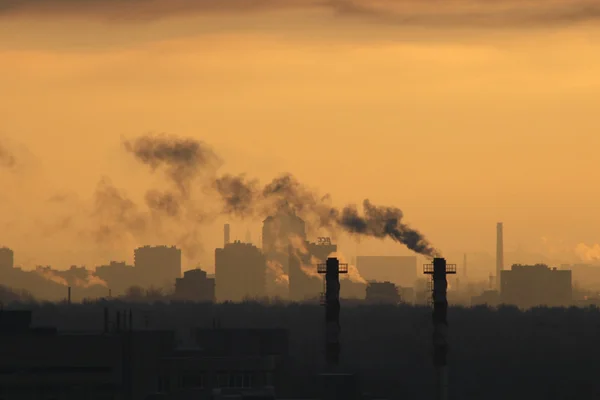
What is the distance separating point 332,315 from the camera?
609 feet

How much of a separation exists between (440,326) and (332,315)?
46.5ft

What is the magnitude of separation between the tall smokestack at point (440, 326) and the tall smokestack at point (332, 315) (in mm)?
11969

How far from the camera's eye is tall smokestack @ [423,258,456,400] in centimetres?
17588

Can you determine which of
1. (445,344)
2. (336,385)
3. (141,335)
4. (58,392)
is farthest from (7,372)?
(445,344)

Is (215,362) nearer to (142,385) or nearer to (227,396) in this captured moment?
(142,385)

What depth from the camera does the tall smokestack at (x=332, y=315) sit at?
185 metres

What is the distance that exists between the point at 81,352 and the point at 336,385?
2922cm

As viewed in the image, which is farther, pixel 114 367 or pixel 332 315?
Answer: pixel 332 315

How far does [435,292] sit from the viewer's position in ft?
591

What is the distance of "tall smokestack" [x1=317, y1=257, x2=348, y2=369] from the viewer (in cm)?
18488

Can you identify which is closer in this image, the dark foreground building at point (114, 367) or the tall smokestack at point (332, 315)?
the dark foreground building at point (114, 367)

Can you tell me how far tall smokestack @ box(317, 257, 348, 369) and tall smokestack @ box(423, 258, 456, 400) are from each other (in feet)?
39.3

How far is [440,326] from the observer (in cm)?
17725

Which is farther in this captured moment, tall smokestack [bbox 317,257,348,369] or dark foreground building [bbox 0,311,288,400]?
tall smokestack [bbox 317,257,348,369]
